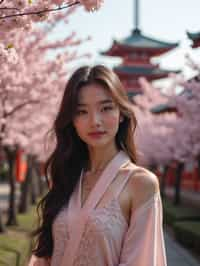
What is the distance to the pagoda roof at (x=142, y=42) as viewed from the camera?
46156 mm

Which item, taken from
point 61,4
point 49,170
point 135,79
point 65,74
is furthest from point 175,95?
point 135,79

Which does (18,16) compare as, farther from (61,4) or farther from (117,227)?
(117,227)

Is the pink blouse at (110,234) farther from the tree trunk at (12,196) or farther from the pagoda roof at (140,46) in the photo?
the pagoda roof at (140,46)

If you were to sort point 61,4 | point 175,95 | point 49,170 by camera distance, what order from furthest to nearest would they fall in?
point 175,95 → point 61,4 → point 49,170

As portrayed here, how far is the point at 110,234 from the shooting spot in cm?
213

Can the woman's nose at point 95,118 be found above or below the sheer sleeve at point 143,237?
above

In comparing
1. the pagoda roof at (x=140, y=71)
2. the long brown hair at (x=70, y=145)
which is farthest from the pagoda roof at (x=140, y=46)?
the long brown hair at (x=70, y=145)

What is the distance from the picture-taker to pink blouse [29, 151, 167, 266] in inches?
83.6

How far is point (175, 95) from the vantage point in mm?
15562

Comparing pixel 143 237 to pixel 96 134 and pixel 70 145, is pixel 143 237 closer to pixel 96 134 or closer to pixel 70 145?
pixel 96 134

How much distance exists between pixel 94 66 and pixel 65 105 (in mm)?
214

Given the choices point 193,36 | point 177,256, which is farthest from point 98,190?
point 193,36

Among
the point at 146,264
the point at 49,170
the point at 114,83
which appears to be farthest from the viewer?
the point at 49,170

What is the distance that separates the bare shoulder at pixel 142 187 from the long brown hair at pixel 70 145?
26cm
